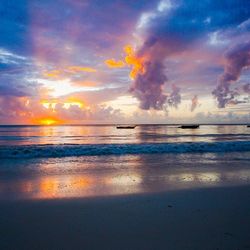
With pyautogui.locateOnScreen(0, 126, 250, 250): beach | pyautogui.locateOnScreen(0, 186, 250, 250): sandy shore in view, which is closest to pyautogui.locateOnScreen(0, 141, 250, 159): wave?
pyautogui.locateOnScreen(0, 126, 250, 250): beach

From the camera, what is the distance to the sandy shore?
461 centimetres

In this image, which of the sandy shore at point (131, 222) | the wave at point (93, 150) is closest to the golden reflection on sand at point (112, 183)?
the sandy shore at point (131, 222)

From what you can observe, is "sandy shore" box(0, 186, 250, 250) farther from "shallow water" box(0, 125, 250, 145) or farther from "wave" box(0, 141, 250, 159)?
"shallow water" box(0, 125, 250, 145)

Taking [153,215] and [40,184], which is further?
[40,184]

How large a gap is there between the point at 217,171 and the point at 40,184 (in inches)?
325

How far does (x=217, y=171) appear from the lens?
11891mm

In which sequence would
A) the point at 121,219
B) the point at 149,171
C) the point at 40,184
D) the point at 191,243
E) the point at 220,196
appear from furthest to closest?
the point at 149,171 → the point at 40,184 → the point at 220,196 → the point at 121,219 → the point at 191,243

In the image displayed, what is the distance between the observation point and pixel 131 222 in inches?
220

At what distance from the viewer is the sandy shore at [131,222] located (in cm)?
461

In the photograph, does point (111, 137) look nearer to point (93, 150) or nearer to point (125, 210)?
point (93, 150)

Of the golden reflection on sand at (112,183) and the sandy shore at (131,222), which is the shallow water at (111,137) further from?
the sandy shore at (131,222)

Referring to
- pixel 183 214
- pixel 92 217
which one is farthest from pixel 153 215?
pixel 92 217

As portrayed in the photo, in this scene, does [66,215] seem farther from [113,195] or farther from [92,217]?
[113,195]

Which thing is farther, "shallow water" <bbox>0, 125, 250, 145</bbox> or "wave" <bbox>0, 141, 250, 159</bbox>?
"shallow water" <bbox>0, 125, 250, 145</bbox>
